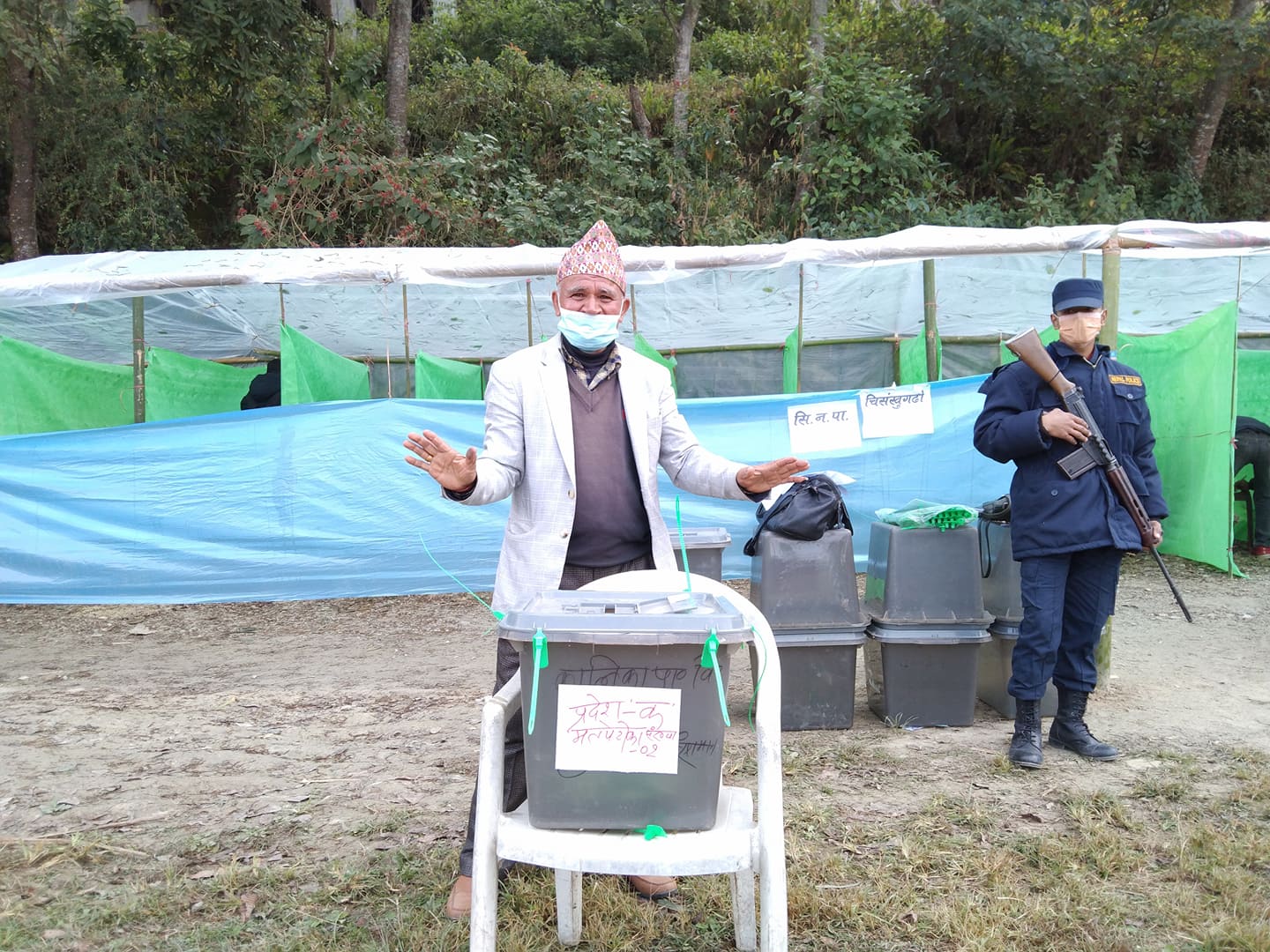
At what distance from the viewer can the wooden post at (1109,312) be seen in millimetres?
5109

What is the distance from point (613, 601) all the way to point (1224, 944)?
6.64 feet

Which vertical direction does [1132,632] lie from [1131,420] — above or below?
below

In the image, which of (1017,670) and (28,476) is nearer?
(1017,670)

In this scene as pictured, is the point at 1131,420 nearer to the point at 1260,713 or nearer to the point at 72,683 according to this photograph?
the point at 1260,713

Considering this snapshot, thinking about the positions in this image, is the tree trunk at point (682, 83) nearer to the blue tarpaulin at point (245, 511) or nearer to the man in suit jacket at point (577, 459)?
the blue tarpaulin at point (245, 511)

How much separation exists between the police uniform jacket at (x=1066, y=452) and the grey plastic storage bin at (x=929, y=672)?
684 mm

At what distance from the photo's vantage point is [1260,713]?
16.1 feet

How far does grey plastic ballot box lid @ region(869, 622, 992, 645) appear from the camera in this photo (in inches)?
183

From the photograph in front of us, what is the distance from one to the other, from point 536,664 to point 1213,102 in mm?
15693

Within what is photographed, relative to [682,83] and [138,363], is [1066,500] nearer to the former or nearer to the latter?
[138,363]

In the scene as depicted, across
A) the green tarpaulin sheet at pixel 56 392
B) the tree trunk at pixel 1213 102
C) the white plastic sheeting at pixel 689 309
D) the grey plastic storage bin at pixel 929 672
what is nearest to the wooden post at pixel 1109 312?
the grey plastic storage bin at pixel 929 672

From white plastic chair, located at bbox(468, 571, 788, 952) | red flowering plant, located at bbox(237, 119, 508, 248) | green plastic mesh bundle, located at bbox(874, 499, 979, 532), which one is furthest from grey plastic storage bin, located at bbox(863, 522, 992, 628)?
red flowering plant, located at bbox(237, 119, 508, 248)

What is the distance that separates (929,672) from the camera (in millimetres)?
4699

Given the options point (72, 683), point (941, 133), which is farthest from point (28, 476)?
point (941, 133)
